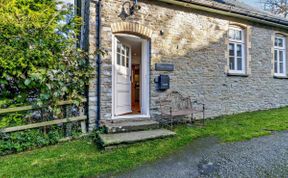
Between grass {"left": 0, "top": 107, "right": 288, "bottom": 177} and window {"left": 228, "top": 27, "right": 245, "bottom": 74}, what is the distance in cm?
287

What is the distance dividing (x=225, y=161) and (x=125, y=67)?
389 centimetres

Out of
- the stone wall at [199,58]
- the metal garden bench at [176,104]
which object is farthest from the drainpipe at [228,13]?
the metal garden bench at [176,104]

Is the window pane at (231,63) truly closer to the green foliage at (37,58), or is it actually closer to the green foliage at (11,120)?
the green foliage at (37,58)

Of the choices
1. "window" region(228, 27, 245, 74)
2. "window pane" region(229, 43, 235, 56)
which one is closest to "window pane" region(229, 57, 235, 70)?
"window" region(228, 27, 245, 74)

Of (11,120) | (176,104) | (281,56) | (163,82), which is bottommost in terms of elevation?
(11,120)

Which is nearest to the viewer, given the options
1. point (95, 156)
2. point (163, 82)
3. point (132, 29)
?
point (95, 156)

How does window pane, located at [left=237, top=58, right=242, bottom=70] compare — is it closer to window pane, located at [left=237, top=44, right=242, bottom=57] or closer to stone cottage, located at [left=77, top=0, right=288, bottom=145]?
stone cottage, located at [left=77, top=0, right=288, bottom=145]

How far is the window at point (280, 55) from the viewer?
875cm

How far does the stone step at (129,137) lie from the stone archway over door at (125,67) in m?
0.87

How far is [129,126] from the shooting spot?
16.1 feet

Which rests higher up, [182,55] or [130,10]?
[130,10]

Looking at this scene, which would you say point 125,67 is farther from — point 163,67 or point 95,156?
point 95,156

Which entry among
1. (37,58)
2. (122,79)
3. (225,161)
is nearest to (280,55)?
(122,79)

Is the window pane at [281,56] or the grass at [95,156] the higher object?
the window pane at [281,56]
